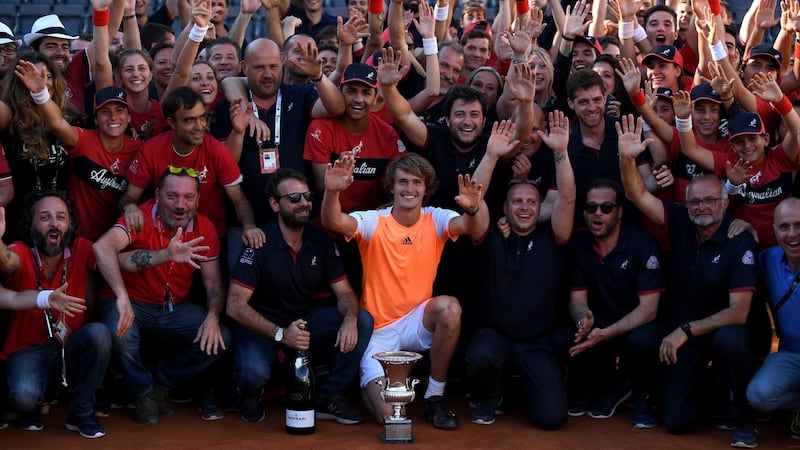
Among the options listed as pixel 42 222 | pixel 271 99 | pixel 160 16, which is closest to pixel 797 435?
pixel 271 99

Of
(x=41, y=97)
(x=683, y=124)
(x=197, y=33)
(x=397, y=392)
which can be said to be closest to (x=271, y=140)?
(x=197, y=33)

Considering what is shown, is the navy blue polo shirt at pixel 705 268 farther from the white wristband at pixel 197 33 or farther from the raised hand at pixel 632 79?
the white wristband at pixel 197 33

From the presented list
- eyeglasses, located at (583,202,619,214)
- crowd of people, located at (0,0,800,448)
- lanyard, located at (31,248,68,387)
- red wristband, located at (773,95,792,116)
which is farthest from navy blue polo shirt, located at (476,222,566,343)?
lanyard, located at (31,248,68,387)

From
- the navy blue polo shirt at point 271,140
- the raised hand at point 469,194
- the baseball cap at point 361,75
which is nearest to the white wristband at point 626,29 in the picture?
the baseball cap at point 361,75

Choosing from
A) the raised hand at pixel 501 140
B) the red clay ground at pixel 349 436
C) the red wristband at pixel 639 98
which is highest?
the red wristband at pixel 639 98

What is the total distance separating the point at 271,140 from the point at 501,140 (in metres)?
1.87

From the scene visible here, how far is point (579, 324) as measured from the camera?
329 inches

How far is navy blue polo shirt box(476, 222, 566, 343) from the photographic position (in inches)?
333

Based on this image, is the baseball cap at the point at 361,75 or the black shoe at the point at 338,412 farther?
the baseball cap at the point at 361,75

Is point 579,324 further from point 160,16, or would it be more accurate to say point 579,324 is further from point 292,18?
point 160,16

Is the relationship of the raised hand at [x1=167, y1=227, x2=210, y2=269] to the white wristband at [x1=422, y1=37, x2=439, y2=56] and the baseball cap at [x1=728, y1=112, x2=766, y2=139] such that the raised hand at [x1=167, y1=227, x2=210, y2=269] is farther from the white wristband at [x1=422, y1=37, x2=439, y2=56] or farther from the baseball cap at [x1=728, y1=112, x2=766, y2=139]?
the baseball cap at [x1=728, y1=112, x2=766, y2=139]

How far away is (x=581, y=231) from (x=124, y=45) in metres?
4.85

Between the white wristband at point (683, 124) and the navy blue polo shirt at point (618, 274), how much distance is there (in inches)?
32.9

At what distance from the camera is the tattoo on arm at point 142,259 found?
26.9 ft
